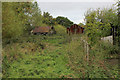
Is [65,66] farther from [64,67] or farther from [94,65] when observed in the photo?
[94,65]

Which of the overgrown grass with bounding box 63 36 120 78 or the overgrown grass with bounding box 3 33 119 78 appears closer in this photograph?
the overgrown grass with bounding box 63 36 120 78

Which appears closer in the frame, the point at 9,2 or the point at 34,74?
the point at 34,74

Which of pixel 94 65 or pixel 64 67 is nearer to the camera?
pixel 94 65

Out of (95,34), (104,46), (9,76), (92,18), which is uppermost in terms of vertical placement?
(92,18)

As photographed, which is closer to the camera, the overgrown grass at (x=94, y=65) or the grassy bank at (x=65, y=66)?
the overgrown grass at (x=94, y=65)

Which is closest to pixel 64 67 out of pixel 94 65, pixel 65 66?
pixel 65 66

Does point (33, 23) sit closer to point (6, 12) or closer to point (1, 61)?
point (6, 12)

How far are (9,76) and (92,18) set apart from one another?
812cm

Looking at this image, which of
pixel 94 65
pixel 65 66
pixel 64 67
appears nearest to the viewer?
pixel 94 65

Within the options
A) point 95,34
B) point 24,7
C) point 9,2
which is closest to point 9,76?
point 95,34

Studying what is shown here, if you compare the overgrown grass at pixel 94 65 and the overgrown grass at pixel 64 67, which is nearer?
the overgrown grass at pixel 94 65

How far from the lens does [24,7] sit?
1791cm

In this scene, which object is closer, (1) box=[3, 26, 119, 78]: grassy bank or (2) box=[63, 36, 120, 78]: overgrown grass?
(2) box=[63, 36, 120, 78]: overgrown grass

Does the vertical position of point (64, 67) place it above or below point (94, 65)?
below
